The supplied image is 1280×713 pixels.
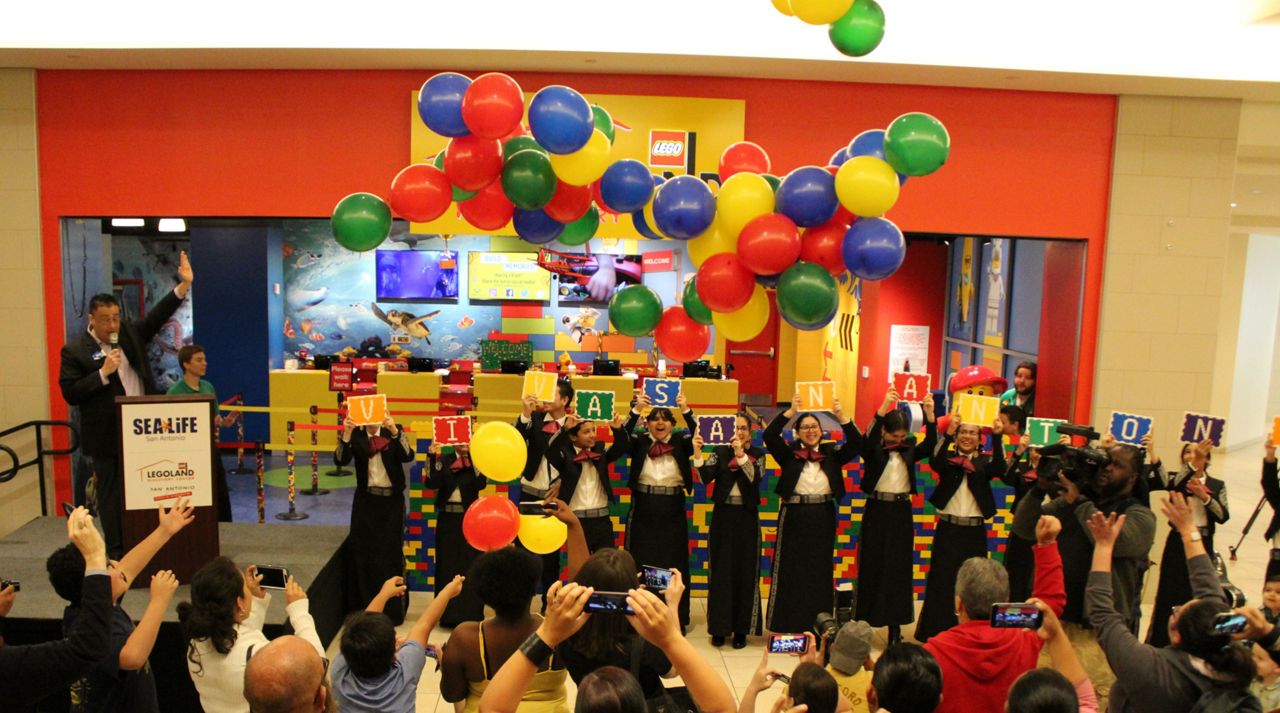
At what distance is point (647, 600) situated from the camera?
1.94 m

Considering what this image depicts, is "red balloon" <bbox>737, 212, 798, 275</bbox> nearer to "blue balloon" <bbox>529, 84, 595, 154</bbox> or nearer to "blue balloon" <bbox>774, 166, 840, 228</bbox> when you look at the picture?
"blue balloon" <bbox>774, 166, 840, 228</bbox>

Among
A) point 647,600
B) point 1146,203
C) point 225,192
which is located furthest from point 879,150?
point 225,192

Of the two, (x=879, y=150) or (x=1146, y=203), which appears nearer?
(x=879, y=150)

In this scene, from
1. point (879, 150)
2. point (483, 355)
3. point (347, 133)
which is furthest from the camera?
point (483, 355)

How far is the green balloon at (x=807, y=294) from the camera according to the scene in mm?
3795

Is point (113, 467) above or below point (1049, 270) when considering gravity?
below

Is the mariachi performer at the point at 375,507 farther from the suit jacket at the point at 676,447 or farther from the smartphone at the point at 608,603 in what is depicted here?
the smartphone at the point at 608,603

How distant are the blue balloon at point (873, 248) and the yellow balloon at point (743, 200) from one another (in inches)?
15.8

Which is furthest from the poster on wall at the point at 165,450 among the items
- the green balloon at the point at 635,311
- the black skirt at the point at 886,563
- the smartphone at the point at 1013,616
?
the smartphone at the point at 1013,616

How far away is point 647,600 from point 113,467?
445 centimetres

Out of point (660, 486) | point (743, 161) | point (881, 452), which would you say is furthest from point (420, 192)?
point (881, 452)

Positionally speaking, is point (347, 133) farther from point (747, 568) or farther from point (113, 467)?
point (747, 568)

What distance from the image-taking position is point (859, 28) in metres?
3.69

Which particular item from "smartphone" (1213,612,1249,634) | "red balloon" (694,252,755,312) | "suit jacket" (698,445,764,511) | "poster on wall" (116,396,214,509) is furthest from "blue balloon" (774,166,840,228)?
"poster on wall" (116,396,214,509)
